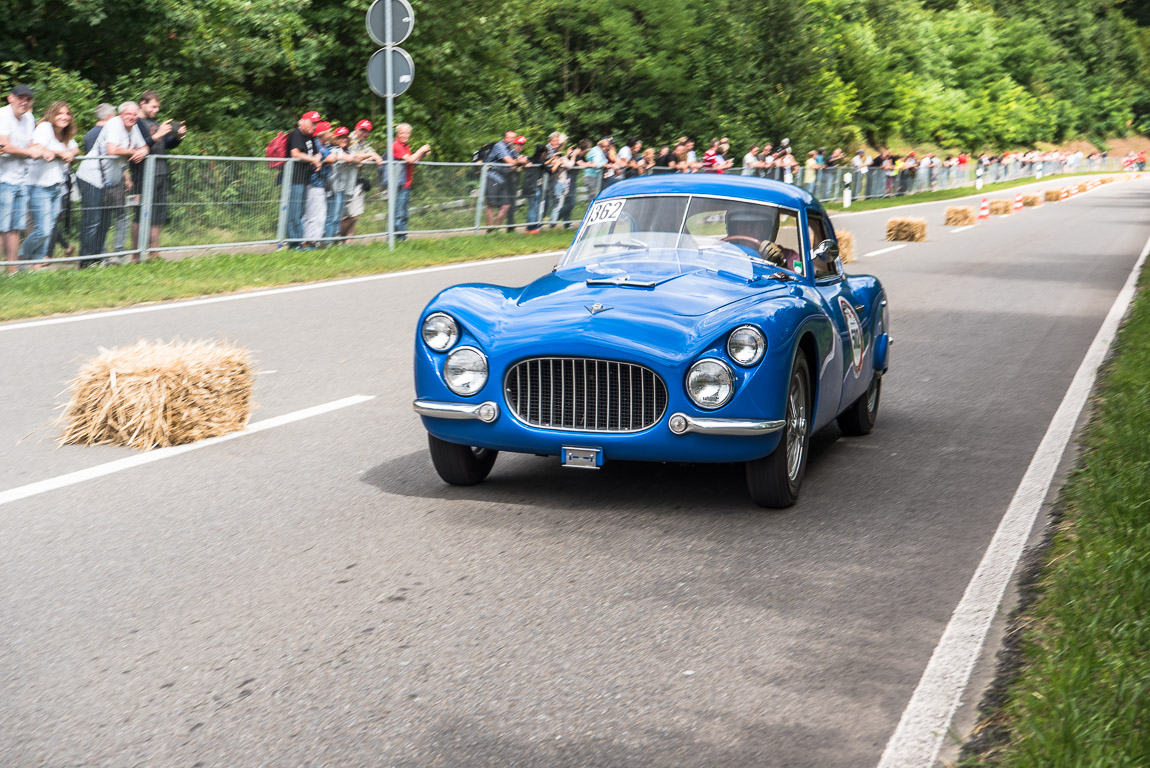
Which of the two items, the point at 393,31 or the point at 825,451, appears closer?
the point at 825,451

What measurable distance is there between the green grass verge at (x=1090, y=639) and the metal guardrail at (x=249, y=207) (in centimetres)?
1131

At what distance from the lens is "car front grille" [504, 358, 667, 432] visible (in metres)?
6.04

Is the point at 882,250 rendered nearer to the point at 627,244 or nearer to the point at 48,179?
the point at 48,179

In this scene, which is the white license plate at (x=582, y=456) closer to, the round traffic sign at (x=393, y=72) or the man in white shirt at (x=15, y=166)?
the man in white shirt at (x=15, y=166)

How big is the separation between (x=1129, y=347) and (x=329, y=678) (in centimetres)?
891

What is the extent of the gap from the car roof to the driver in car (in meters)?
0.11

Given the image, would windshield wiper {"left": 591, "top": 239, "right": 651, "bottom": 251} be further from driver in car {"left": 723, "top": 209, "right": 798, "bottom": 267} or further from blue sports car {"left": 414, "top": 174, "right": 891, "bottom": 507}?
driver in car {"left": 723, "top": 209, "right": 798, "bottom": 267}

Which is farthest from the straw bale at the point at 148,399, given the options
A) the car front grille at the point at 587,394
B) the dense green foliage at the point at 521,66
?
the dense green foliage at the point at 521,66

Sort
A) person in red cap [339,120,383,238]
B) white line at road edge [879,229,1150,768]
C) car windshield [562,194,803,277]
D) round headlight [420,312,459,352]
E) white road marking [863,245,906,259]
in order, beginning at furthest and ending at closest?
white road marking [863,245,906,259] < person in red cap [339,120,383,238] < car windshield [562,194,803,277] < round headlight [420,312,459,352] < white line at road edge [879,229,1150,768]

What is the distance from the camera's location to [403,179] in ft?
67.7

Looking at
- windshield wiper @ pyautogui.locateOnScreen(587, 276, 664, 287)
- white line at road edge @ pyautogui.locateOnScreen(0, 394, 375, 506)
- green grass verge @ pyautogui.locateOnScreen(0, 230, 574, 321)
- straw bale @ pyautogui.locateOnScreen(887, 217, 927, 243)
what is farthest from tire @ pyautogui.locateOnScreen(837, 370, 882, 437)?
straw bale @ pyautogui.locateOnScreen(887, 217, 927, 243)

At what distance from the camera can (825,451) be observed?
7.82m

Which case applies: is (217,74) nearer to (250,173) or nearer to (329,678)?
(250,173)

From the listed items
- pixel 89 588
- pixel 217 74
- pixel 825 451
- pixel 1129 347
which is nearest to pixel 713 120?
pixel 217 74
